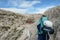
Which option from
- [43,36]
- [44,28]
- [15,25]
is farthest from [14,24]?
[44,28]

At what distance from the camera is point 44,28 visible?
5.89 m

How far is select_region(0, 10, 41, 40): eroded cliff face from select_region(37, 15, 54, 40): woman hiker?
1629 cm

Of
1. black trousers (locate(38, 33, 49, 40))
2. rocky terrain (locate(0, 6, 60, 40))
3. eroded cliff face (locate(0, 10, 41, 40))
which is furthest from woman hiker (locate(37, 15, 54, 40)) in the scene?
eroded cliff face (locate(0, 10, 41, 40))

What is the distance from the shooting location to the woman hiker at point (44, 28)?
5758 millimetres

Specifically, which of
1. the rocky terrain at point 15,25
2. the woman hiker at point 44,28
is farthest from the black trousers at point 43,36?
the rocky terrain at point 15,25

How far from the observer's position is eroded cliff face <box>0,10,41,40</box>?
25.4 meters

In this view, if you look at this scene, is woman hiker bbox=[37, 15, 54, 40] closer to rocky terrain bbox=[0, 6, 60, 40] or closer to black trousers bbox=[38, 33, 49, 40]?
black trousers bbox=[38, 33, 49, 40]

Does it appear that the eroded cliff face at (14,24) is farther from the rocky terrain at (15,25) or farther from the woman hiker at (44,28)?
the woman hiker at (44,28)

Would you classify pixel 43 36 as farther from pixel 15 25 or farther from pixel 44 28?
pixel 15 25

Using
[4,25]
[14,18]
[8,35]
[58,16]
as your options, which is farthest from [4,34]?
[58,16]

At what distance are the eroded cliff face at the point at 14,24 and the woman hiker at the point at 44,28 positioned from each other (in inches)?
642

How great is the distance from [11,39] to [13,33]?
1314 mm

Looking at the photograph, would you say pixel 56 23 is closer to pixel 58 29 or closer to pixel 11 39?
pixel 58 29

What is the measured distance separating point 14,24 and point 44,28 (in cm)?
2459
